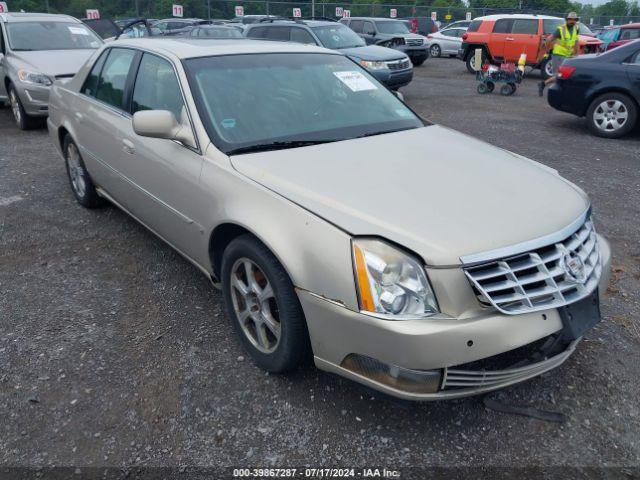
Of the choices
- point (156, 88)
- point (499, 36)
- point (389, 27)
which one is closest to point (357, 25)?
point (389, 27)

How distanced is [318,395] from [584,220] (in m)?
1.57

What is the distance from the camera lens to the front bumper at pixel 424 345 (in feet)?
6.91

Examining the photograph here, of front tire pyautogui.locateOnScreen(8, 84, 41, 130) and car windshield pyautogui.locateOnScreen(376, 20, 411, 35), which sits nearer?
front tire pyautogui.locateOnScreen(8, 84, 41, 130)

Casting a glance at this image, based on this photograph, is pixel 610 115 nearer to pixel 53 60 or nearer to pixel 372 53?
pixel 372 53

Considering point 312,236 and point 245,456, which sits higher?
point 312,236

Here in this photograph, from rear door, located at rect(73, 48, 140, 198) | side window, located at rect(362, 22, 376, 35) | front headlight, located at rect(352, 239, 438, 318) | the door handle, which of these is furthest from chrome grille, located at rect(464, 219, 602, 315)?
side window, located at rect(362, 22, 376, 35)

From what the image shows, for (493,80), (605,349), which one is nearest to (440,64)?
(493,80)

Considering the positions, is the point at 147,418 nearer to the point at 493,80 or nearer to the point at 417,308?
the point at 417,308

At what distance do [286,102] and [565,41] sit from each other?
32.5 ft

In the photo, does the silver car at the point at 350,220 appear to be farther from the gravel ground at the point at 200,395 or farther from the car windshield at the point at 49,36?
the car windshield at the point at 49,36

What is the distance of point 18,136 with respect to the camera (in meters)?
8.37

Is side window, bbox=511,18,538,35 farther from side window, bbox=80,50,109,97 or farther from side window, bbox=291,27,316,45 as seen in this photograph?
side window, bbox=80,50,109,97

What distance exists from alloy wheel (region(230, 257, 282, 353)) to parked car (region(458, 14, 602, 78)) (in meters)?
14.1

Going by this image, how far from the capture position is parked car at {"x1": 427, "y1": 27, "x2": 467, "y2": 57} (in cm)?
2272
